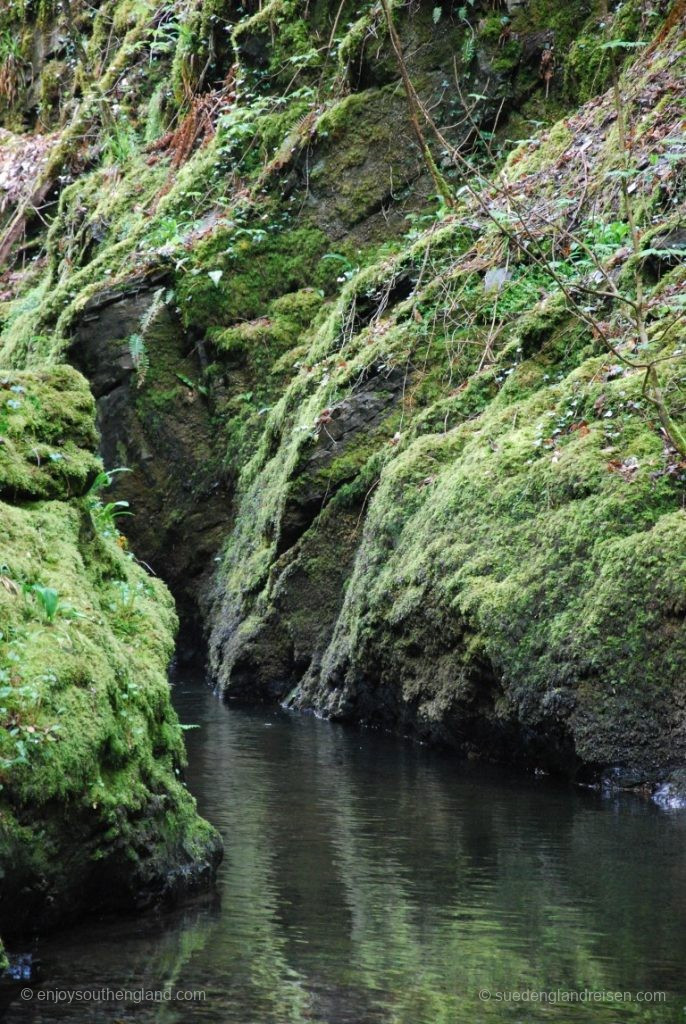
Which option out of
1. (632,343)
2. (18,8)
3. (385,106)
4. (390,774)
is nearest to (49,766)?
(390,774)

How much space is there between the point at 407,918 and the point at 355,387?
686 centimetres

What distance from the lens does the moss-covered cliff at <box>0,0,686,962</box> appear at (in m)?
5.67

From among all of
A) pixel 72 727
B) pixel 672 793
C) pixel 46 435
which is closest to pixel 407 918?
pixel 72 727

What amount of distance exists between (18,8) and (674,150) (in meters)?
17.2

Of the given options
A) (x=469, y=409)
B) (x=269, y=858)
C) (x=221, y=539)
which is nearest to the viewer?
(x=269, y=858)

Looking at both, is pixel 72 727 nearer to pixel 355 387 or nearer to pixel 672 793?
pixel 672 793

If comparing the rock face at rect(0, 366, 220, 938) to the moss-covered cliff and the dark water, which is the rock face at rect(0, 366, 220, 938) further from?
the dark water

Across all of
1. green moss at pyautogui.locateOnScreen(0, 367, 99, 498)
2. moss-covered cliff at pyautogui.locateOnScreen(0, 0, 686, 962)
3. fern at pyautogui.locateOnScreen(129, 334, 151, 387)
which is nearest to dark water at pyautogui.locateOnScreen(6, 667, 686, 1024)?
moss-covered cliff at pyautogui.locateOnScreen(0, 0, 686, 962)

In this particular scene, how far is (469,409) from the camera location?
9367 mm

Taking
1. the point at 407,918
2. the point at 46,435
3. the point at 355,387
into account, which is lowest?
the point at 407,918

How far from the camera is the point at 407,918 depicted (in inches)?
168

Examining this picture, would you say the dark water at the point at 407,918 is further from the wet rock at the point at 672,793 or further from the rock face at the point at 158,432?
the rock face at the point at 158,432

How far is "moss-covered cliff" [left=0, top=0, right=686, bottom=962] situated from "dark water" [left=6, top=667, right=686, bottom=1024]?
0.43 meters

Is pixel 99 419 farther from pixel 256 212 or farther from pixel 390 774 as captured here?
pixel 390 774
